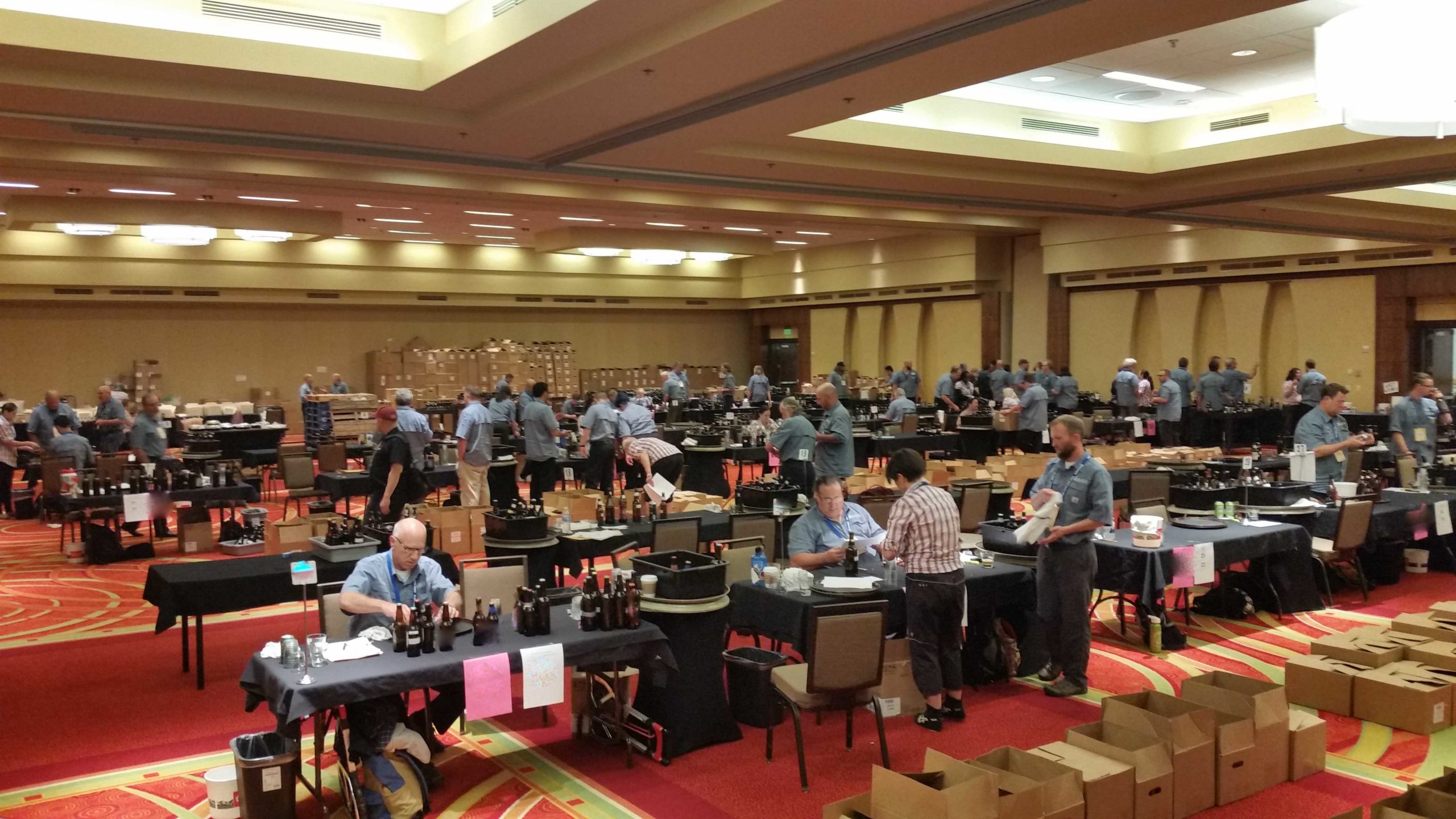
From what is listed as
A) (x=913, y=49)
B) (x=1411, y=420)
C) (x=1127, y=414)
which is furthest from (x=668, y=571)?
(x=1127, y=414)

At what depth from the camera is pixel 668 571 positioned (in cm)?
566

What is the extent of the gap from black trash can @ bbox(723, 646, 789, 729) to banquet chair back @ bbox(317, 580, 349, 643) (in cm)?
197

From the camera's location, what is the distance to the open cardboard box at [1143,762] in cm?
465

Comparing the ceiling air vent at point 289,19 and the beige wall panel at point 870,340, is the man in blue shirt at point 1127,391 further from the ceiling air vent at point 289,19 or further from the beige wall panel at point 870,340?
the ceiling air vent at point 289,19

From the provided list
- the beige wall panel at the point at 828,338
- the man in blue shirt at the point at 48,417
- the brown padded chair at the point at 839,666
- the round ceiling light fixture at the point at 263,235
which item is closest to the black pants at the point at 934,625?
the brown padded chair at the point at 839,666

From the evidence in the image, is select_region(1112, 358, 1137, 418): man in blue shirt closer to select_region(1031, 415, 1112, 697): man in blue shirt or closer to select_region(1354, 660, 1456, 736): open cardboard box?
select_region(1354, 660, 1456, 736): open cardboard box

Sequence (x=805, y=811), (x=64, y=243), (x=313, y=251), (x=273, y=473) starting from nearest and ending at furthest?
(x=805, y=811) < (x=273, y=473) < (x=64, y=243) < (x=313, y=251)

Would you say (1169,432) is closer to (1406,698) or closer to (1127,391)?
(1127,391)

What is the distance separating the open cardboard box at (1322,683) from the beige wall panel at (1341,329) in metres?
14.6

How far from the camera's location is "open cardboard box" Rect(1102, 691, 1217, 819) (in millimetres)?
4820

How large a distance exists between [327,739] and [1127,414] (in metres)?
16.8

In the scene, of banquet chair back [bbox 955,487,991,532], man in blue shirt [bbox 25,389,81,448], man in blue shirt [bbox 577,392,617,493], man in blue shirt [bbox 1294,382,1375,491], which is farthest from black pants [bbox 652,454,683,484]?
man in blue shirt [bbox 25,389,81,448]

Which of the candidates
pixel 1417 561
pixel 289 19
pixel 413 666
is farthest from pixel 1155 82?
pixel 413 666

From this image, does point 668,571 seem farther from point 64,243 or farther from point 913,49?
point 64,243
